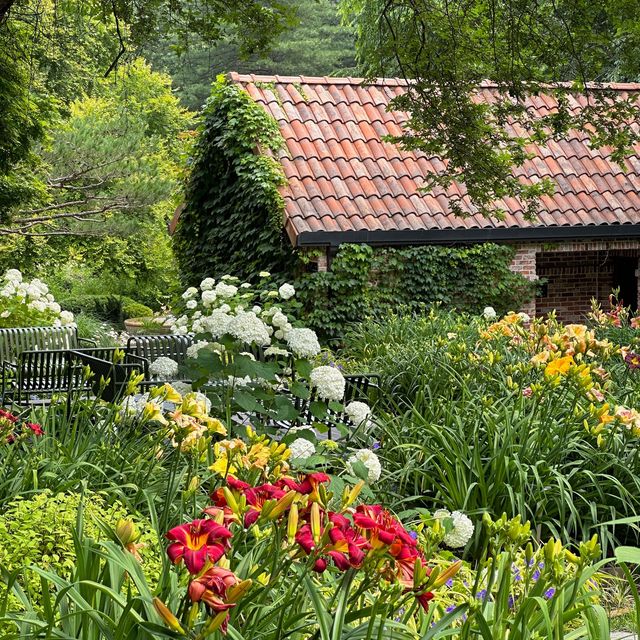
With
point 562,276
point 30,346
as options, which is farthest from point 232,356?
point 562,276

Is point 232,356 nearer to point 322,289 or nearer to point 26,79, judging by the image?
point 26,79

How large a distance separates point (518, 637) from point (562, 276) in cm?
1420

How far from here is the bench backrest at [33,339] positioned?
1073 centimetres

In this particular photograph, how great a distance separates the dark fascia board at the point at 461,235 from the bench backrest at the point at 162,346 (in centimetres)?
336

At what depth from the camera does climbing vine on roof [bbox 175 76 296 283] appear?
546 inches

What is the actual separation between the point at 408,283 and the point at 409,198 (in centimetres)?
125

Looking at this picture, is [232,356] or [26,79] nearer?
[232,356]

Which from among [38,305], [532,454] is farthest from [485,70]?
[38,305]

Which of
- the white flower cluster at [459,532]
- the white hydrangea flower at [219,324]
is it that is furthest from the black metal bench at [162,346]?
the white flower cluster at [459,532]

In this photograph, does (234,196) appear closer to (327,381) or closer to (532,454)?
(532,454)

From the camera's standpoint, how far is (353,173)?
557 inches

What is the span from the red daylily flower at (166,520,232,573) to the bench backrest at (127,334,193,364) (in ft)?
26.2

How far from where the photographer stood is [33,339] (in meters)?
10.9

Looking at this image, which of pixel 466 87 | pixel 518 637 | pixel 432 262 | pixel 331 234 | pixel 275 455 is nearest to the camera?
pixel 518 637
